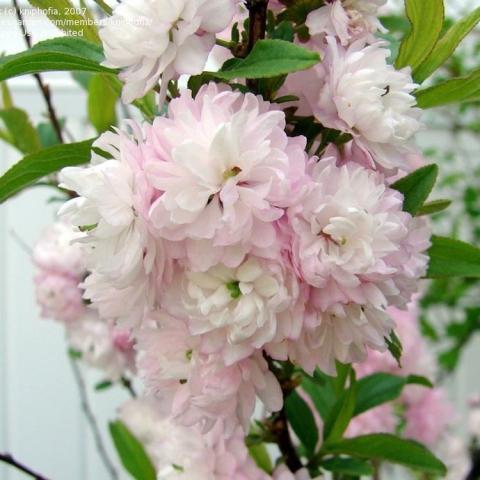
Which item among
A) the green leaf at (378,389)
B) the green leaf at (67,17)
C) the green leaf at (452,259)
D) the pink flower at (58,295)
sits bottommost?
the green leaf at (378,389)

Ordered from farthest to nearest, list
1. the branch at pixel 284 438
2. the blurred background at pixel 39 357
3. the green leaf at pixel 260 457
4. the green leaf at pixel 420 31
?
the blurred background at pixel 39 357
the green leaf at pixel 260 457
the branch at pixel 284 438
the green leaf at pixel 420 31

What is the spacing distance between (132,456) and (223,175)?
17.6 inches

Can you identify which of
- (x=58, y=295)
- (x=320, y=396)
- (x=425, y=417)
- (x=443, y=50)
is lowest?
(x=425, y=417)

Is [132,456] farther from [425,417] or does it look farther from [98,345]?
[425,417]

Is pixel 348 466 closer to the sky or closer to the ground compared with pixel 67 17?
closer to the ground

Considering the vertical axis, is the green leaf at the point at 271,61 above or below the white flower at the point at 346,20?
below

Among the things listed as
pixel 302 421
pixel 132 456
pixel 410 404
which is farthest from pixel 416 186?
pixel 410 404

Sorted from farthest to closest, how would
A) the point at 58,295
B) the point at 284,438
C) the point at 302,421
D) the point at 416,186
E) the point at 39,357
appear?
the point at 39,357 < the point at 58,295 < the point at 302,421 < the point at 284,438 < the point at 416,186

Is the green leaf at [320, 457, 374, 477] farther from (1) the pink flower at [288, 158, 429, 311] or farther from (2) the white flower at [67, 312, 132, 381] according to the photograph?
(2) the white flower at [67, 312, 132, 381]

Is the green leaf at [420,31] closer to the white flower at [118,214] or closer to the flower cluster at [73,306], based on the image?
the white flower at [118,214]

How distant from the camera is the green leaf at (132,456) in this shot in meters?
0.74

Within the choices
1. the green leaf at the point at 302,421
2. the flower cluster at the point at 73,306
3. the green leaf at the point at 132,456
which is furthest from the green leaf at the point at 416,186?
the flower cluster at the point at 73,306

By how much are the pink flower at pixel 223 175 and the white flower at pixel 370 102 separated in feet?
0.15

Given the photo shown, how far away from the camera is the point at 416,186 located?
0.49 meters
